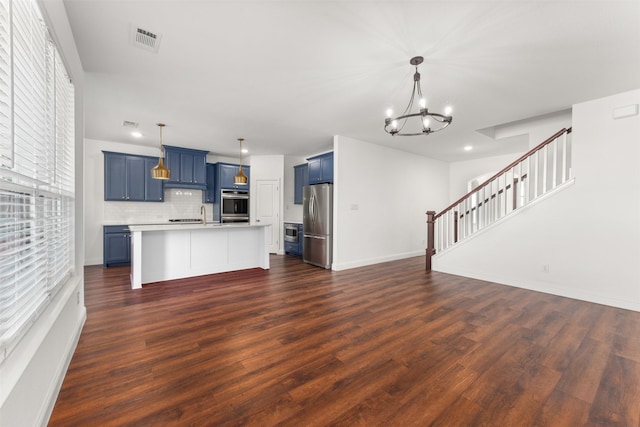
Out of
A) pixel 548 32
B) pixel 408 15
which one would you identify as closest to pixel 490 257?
pixel 548 32

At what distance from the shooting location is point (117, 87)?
3.15 metres

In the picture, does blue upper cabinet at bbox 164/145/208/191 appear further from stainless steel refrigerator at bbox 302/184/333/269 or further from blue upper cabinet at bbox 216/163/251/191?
stainless steel refrigerator at bbox 302/184/333/269

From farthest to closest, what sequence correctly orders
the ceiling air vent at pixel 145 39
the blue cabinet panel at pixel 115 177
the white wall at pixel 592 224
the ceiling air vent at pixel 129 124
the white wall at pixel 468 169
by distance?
the white wall at pixel 468 169 < the blue cabinet panel at pixel 115 177 < the ceiling air vent at pixel 129 124 < the white wall at pixel 592 224 < the ceiling air vent at pixel 145 39

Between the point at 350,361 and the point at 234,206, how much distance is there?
5558mm

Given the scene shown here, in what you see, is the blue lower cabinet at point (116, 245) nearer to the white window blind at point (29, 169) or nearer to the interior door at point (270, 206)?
the interior door at point (270, 206)

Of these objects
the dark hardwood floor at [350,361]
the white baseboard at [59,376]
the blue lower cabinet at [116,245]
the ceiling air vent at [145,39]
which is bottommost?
the dark hardwood floor at [350,361]

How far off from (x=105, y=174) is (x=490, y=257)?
766cm

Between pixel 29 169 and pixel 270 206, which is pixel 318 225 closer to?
pixel 270 206

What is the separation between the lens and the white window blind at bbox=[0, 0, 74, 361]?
1.14 meters

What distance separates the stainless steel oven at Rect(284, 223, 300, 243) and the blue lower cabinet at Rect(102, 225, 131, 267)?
3.48m

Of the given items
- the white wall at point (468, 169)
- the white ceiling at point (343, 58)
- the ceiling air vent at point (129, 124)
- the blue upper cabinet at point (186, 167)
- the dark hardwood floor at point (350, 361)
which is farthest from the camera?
the white wall at point (468, 169)

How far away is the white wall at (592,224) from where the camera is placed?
3.24 metres

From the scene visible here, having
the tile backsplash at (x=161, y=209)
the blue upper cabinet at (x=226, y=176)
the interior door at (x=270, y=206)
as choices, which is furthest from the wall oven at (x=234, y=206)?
the tile backsplash at (x=161, y=209)

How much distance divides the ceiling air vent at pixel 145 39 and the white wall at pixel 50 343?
0.43 metres
